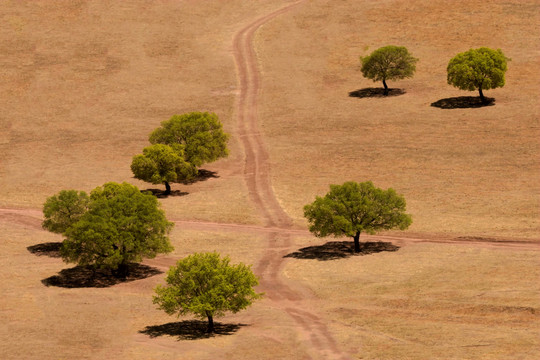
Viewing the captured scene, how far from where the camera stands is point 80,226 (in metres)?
77.9

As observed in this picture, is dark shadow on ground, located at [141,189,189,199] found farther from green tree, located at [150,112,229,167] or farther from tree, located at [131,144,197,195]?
green tree, located at [150,112,229,167]

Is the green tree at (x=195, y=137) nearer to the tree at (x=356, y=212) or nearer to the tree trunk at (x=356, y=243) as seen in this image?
the tree at (x=356, y=212)

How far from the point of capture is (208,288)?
6438cm

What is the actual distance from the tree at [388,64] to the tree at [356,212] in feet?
165

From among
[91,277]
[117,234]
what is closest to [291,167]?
[91,277]

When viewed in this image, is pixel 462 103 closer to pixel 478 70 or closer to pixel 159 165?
pixel 478 70

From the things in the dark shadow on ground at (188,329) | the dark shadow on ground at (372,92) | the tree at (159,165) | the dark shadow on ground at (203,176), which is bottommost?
the dark shadow on ground at (188,329)

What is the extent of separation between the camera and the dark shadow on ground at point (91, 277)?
78.9 metres

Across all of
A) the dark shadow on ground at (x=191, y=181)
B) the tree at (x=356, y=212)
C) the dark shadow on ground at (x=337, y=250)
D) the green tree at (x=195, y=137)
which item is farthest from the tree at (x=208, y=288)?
the green tree at (x=195, y=137)

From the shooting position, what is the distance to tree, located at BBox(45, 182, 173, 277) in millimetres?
77375

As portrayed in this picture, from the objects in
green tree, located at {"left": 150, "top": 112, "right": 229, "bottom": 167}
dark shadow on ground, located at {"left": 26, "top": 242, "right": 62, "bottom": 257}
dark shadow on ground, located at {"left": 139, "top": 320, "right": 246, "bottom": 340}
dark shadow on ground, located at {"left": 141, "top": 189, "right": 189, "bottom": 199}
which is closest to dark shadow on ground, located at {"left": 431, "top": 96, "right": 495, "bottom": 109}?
green tree, located at {"left": 150, "top": 112, "right": 229, "bottom": 167}

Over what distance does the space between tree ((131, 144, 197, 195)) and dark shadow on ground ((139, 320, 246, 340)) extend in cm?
3567

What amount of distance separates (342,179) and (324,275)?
29526mm

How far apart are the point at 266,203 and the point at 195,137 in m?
14.0
